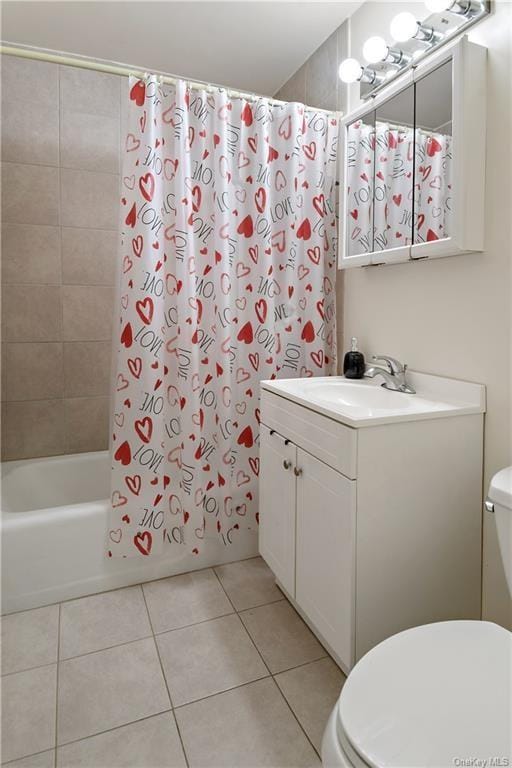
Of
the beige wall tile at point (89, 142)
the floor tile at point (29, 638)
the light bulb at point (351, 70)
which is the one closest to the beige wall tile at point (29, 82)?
the beige wall tile at point (89, 142)

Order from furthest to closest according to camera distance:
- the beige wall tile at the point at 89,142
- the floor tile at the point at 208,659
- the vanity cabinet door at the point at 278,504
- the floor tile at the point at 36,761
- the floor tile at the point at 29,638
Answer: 1. the beige wall tile at the point at 89,142
2. the vanity cabinet door at the point at 278,504
3. the floor tile at the point at 29,638
4. the floor tile at the point at 208,659
5. the floor tile at the point at 36,761

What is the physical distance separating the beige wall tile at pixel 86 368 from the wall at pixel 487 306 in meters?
1.58

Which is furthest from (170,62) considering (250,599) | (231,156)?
(250,599)

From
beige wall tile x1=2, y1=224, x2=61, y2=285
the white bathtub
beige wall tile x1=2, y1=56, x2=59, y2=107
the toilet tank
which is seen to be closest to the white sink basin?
the toilet tank

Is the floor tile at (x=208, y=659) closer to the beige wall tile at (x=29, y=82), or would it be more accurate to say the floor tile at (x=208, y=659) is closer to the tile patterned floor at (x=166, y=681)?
the tile patterned floor at (x=166, y=681)

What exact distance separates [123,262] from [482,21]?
1.40 meters

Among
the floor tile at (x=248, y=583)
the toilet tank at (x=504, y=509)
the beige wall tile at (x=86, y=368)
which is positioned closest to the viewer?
the toilet tank at (x=504, y=509)

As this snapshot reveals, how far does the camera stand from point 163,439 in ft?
6.44

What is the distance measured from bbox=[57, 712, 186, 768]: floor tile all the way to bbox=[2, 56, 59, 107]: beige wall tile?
8.74 ft

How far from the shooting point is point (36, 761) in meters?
1.22

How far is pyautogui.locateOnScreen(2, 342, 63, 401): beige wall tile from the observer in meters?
2.43

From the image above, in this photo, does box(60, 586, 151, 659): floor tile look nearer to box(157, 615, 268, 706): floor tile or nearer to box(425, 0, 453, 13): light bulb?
box(157, 615, 268, 706): floor tile

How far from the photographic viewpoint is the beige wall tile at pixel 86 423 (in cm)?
256

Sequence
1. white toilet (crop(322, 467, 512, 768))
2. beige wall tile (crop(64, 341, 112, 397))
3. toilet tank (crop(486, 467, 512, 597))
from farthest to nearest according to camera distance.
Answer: beige wall tile (crop(64, 341, 112, 397)) → toilet tank (crop(486, 467, 512, 597)) → white toilet (crop(322, 467, 512, 768))
